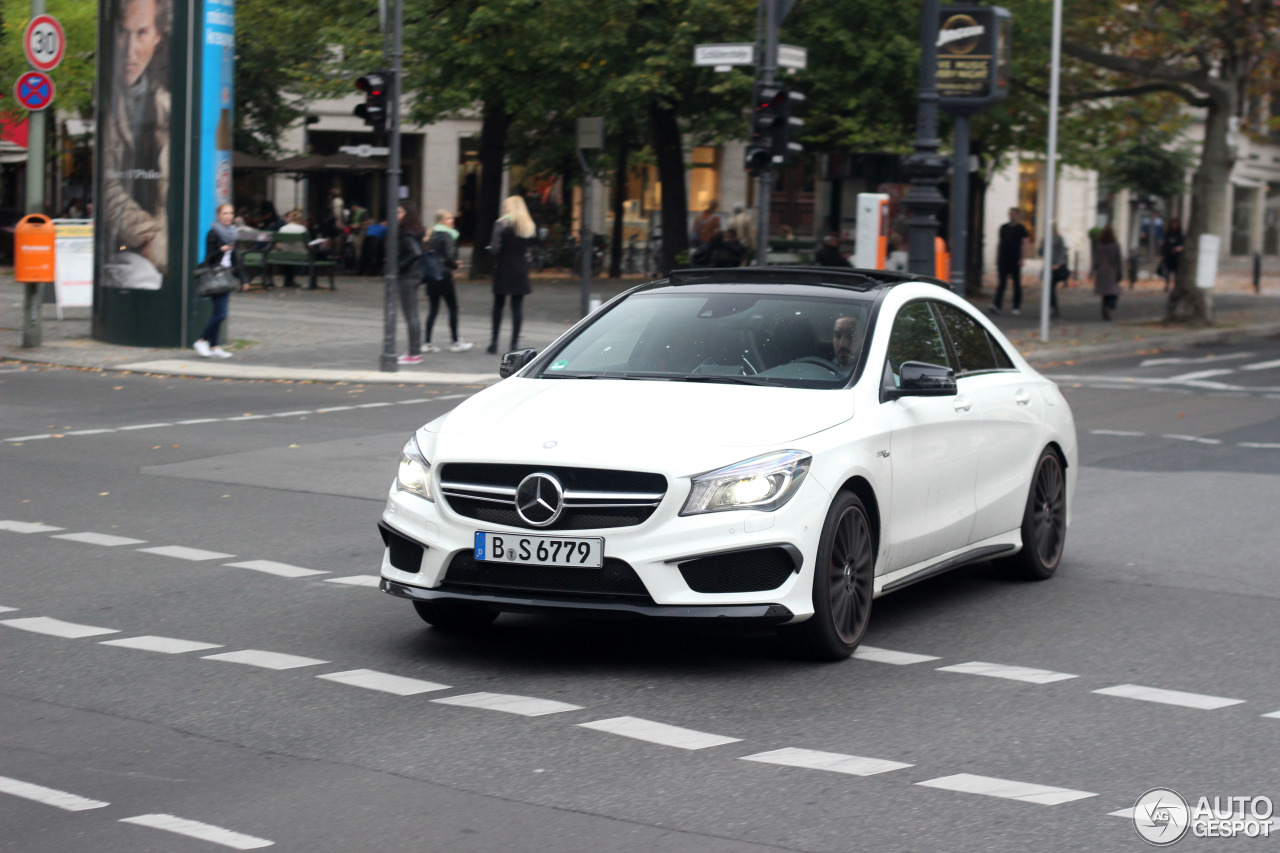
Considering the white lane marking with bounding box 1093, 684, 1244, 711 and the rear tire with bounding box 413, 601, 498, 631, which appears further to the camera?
the rear tire with bounding box 413, 601, 498, 631

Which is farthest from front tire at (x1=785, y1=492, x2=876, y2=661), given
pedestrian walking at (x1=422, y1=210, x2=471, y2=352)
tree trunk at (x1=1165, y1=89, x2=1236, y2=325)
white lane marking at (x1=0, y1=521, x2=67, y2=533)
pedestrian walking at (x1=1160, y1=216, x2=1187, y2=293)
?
pedestrian walking at (x1=1160, y1=216, x2=1187, y2=293)

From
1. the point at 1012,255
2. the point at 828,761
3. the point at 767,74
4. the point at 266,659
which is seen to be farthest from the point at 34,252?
the point at 1012,255

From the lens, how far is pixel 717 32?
98.8ft

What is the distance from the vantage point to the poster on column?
72.4 feet

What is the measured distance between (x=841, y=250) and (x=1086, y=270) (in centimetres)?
2455

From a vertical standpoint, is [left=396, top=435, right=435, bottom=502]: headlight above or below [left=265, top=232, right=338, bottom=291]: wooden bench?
below

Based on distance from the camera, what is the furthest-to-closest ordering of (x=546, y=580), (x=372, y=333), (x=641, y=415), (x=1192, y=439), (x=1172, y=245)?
(x=1172, y=245) < (x=372, y=333) < (x=1192, y=439) < (x=641, y=415) < (x=546, y=580)

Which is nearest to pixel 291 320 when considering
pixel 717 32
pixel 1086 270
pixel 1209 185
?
pixel 717 32

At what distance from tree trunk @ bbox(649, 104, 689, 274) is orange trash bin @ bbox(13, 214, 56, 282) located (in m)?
15.2

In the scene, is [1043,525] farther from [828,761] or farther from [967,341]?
[828,761]

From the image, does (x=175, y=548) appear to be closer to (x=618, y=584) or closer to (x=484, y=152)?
(x=618, y=584)

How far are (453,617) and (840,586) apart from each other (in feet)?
5.25

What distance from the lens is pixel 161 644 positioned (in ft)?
23.4

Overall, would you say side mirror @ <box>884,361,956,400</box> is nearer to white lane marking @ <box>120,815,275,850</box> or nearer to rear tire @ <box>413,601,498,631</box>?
rear tire @ <box>413,601,498,631</box>
